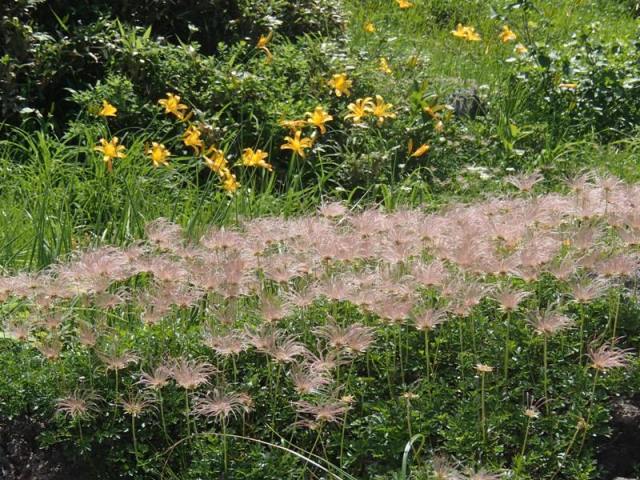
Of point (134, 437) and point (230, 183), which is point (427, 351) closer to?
point (134, 437)

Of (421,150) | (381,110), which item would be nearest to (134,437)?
(381,110)

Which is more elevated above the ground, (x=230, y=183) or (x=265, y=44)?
(x=265, y=44)

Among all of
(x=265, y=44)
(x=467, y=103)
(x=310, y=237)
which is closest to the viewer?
(x=310, y=237)

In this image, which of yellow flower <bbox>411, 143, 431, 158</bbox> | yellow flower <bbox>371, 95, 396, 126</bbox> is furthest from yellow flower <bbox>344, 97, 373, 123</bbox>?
yellow flower <bbox>411, 143, 431, 158</bbox>

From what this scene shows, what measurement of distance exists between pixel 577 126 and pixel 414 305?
Result: 14.0 feet

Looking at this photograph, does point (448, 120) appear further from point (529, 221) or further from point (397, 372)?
point (397, 372)

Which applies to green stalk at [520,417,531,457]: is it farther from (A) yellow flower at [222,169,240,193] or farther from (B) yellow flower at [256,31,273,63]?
(B) yellow flower at [256,31,273,63]

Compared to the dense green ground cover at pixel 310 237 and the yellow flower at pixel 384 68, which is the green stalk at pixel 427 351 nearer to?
the dense green ground cover at pixel 310 237

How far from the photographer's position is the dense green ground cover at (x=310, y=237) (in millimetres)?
3447

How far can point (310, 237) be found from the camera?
4.09 meters

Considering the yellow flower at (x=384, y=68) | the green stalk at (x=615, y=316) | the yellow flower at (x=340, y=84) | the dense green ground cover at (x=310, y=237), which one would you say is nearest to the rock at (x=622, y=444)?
the dense green ground cover at (x=310, y=237)

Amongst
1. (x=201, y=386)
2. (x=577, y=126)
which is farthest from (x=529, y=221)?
(x=577, y=126)

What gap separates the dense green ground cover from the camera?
136 inches

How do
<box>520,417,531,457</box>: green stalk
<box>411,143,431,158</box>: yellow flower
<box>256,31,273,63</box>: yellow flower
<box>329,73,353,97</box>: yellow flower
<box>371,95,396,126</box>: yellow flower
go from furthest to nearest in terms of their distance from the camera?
<box>256,31,273,63</box>: yellow flower
<box>329,73,353,97</box>: yellow flower
<box>411,143,431,158</box>: yellow flower
<box>371,95,396,126</box>: yellow flower
<box>520,417,531,457</box>: green stalk
